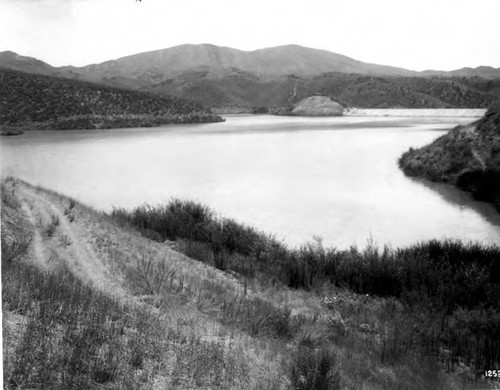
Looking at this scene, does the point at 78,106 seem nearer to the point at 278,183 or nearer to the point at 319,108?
the point at 278,183

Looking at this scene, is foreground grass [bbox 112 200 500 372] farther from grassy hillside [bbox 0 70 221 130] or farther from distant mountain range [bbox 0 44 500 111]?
distant mountain range [bbox 0 44 500 111]

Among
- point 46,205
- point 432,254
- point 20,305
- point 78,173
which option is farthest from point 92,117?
point 20,305

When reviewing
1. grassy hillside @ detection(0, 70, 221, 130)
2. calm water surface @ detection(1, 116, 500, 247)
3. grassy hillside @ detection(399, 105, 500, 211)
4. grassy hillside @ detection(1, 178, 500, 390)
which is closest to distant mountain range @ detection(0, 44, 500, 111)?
grassy hillside @ detection(0, 70, 221, 130)

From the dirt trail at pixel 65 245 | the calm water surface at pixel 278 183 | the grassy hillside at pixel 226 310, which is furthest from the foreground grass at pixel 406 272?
the dirt trail at pixel 65 245

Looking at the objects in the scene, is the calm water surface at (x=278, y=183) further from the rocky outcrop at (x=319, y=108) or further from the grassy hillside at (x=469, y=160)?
the rocky outcrop at (x=319, y=108)

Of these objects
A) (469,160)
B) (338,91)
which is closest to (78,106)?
(469,160)

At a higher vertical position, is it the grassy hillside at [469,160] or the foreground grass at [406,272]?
the grassy hillside at [469,160]
